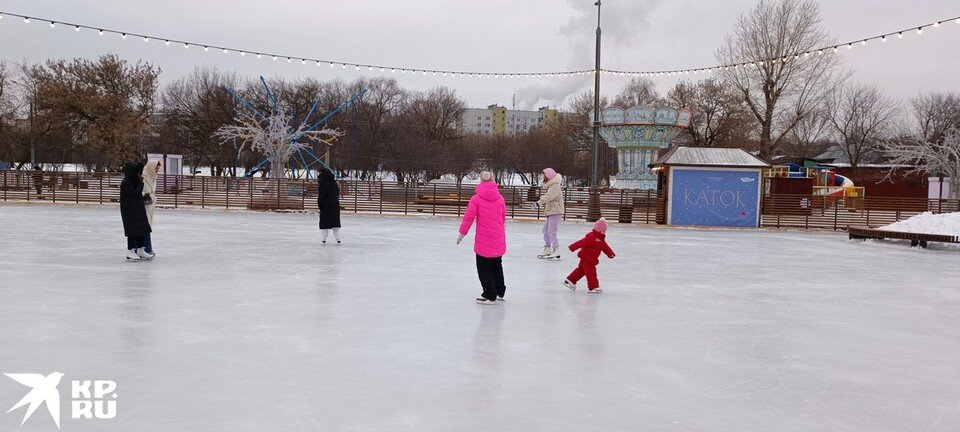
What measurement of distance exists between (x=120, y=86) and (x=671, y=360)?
2037 inches

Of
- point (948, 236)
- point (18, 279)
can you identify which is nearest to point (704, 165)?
point (948, 236)

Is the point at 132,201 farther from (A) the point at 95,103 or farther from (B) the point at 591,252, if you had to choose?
(A) the point at 95,103

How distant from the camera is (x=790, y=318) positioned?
7.25 meters

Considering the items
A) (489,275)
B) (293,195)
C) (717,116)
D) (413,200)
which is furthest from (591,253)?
(717,116)

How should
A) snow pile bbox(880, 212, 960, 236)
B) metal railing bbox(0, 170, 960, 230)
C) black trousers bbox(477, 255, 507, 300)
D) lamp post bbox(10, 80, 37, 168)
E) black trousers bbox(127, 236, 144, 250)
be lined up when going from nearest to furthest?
1. black trousers bbox(477, 255, 507, 300)
2. black trousers bbox(127, 236, 144, 250)
3. snow pile bbox(880, 212, 960, 236)
4. metal railing bbox(0, 170, 960, 230)
5. lamp post bbox(10, 80, 37, 168)

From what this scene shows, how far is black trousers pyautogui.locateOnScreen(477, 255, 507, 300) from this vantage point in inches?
297

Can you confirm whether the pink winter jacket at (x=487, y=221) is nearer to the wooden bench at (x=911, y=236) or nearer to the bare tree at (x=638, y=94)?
the wooden bench at (x=911, y=236)

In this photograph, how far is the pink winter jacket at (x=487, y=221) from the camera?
24.4 ft

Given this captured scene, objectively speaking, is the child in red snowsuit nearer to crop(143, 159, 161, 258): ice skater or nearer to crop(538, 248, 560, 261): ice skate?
crop(538, 248, 560, 261): ice skate

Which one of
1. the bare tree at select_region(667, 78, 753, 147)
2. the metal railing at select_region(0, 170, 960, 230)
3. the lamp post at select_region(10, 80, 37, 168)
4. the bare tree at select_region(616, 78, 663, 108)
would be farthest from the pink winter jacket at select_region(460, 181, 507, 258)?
the bare tree at select_region(616, 78, 663, 108)

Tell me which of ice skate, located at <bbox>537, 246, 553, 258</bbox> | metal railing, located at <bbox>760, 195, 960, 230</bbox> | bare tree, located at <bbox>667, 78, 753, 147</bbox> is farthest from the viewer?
bare tree, located at <bbox>667, 78, 753, 147</bbox>

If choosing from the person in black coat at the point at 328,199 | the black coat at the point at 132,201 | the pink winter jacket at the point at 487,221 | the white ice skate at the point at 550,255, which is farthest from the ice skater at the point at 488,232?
the person in black coat at the point at 328,199

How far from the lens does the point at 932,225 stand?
1658 centimetres

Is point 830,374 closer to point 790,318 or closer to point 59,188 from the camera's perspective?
point 790,318
